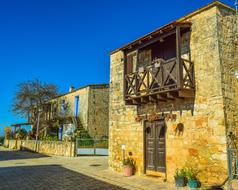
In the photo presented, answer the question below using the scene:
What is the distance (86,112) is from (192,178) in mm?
17085

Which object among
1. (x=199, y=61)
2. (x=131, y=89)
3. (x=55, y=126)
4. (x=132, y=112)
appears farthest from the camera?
(x=55, y=126)

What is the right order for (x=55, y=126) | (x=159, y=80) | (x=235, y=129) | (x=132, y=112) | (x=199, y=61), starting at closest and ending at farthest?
(x=235, y=129)
(x=199, y=61)
(x=159, y=80)
(x=132, y=112)
(x=55, y=126)

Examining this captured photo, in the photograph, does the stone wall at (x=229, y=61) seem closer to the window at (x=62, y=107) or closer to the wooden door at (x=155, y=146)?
the wooden door at (x=155, y=146)

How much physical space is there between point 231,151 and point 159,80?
3397 mm

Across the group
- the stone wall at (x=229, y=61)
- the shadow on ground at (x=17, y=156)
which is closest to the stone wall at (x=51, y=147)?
the shadow on ground at (x=17, y=156)

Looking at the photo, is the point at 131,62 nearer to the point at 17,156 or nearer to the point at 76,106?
the point at 17,156

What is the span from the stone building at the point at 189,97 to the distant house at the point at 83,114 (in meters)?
13.3

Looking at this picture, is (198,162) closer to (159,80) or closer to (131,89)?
(159,80)

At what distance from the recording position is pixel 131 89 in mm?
10273

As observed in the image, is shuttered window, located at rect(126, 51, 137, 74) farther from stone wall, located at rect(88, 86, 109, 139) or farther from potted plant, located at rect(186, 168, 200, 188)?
stone wall, located at rect(88, 86, 109, 139)

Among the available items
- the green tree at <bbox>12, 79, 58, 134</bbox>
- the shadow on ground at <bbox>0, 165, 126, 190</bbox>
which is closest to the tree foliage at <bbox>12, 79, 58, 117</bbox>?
the green tree at <bbox>12, 79, 58, 134</bbox>

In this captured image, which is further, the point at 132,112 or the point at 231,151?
the point at 132,112

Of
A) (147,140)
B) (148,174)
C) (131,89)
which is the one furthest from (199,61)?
(148,174)

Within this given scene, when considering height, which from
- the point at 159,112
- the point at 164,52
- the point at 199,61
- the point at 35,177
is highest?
the point at 164,52
